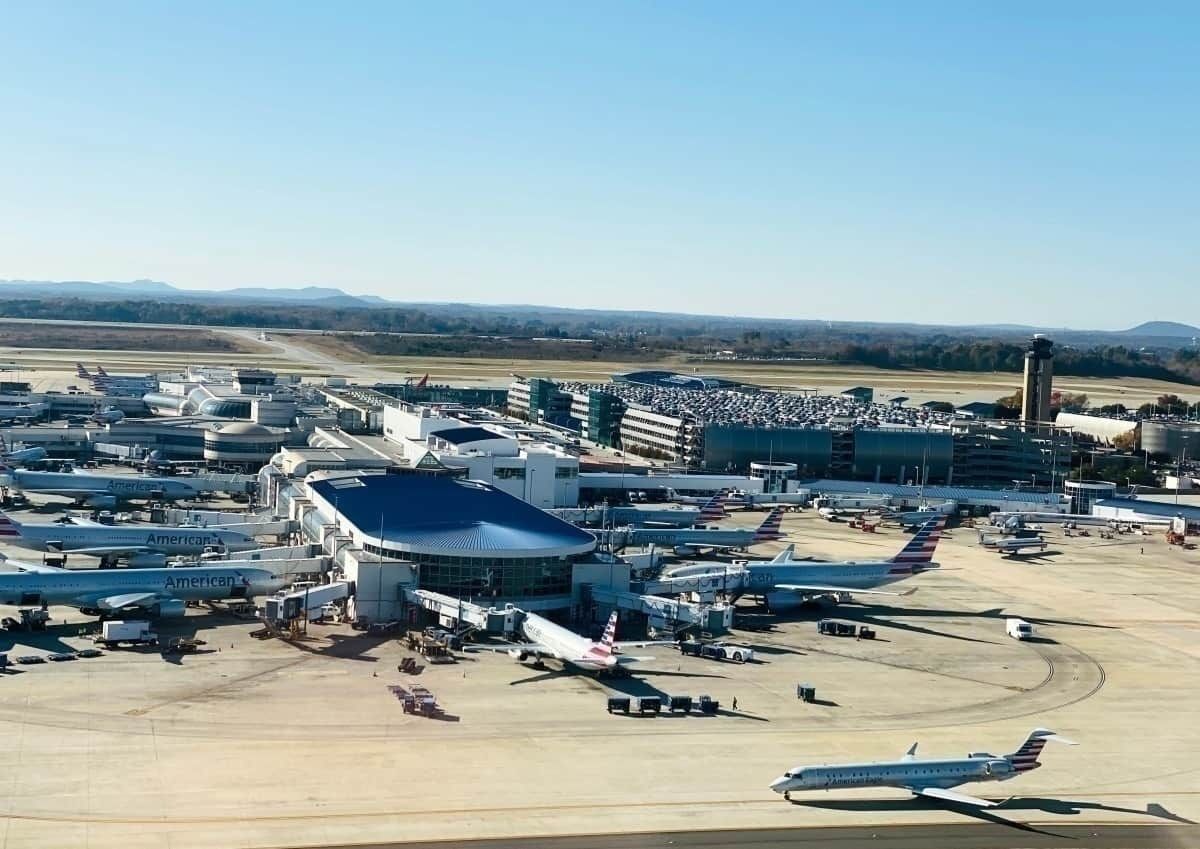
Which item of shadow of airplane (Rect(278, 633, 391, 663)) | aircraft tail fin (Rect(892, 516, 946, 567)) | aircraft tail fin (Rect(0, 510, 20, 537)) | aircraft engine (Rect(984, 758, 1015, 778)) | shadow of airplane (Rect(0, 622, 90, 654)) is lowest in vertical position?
shadow of airplane (Rect(278, 633, 391, 663))

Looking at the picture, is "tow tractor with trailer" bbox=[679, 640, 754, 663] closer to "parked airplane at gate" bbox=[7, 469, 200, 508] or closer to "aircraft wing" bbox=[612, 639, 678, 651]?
"aircraft wing" bbox=[612, 639, 678, 651]

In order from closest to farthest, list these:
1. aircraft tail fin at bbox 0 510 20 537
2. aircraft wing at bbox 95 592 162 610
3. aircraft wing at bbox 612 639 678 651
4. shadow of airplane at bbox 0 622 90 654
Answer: shadow of airplane at bbox 0 622 90 654 < aircraft wing at bbox 612 639 678 651 < aircraft wing at bbox 95 592 162 610 < aircraft tail fin at bbox 0 510 20 537

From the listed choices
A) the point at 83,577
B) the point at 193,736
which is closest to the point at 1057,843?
the point at 193,736

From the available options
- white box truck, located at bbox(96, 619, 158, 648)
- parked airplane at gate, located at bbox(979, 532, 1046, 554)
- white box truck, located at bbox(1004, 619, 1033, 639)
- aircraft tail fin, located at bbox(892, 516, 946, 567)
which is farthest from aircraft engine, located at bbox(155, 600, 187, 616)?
parked airplane at gate, located at bbox(979, 532, 1046, 554)

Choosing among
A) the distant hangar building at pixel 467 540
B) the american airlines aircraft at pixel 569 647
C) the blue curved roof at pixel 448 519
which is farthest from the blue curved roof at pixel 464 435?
the american airlines aircraft at pixel 569 647

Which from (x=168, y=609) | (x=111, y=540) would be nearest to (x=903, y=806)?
(x=168, y=609)

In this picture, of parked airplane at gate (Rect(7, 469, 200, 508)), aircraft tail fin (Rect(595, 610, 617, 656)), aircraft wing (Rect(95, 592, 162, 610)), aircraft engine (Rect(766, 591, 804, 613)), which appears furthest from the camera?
parked airplane at gate (Rect(7, 469, 200, 508))

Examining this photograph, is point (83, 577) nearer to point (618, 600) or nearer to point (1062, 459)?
point (618, 600)
